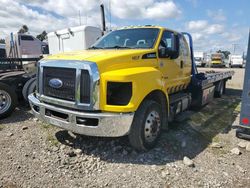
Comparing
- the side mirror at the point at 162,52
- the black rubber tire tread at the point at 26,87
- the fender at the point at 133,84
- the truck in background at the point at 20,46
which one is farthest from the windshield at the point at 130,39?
the truck in background at the point at 20,46

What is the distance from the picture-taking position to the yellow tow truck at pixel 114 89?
3773 millimetres

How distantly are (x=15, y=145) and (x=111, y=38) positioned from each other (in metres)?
3.02

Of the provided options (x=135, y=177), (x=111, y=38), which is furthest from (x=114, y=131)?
(x=111, y=38)

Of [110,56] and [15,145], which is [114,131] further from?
[15,145]

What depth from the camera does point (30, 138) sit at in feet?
16.7

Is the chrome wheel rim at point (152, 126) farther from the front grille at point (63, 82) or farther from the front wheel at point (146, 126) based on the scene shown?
the front grille at point (63, 82)

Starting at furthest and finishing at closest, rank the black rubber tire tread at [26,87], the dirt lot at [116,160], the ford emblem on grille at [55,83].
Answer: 1. the black rubber tire tread at [26,87]
2. the ford emblem on grille at [55,83]
3. the dirt lot at [116,160]

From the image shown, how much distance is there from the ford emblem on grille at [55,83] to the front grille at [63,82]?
4 centimetres

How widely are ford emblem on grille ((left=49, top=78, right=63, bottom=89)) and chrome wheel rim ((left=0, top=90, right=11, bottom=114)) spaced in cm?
272

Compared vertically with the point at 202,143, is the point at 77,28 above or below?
above

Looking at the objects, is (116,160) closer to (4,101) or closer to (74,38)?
(4,101)

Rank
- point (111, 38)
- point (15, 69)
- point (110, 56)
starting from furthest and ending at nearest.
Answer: point (15, 69), point (111, 38), point (110, 56)

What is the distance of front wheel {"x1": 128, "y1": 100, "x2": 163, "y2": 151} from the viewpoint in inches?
163

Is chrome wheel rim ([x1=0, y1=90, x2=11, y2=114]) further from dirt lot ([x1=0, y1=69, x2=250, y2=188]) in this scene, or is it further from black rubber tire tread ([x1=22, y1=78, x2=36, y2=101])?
dirt lot ([x1=0, y1=69, x2=250, y2=188])
